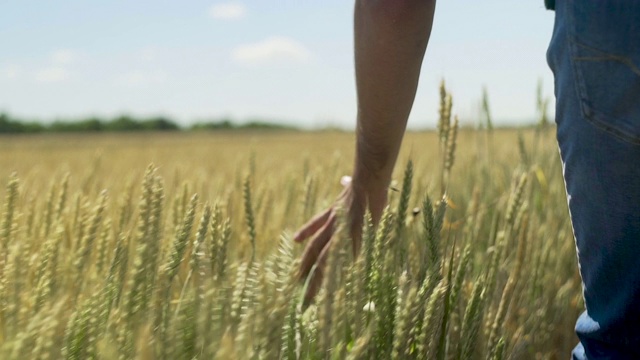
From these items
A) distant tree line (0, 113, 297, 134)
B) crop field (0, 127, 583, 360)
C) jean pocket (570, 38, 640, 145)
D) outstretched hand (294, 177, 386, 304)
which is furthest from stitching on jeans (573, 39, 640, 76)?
distant tree line (0, 113, 297, 134)

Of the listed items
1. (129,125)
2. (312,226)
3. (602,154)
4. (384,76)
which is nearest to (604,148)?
(602,154)

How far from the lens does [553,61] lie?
85cm

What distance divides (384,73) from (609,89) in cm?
35

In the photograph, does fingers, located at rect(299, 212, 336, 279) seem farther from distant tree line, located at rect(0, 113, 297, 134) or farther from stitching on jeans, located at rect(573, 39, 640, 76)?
distant tree line, located at rect(0, 113, 297, 134)

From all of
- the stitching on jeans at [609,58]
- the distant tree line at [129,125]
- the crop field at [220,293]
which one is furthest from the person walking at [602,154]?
the distant tree line at [129,125]

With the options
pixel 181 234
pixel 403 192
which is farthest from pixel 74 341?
pixel 403 192

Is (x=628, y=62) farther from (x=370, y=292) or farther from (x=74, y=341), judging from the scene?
(x=74, y=341)

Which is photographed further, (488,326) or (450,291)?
(488,326)

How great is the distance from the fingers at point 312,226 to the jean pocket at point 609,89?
470mm

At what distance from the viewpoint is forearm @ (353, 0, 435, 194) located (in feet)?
3.40

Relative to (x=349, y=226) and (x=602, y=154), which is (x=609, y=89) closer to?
(x=602, y=154)

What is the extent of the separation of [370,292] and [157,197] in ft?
0.82

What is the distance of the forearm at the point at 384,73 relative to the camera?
104 cm

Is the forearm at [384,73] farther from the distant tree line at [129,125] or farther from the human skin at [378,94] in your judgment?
the distant tree line at [129,125]
